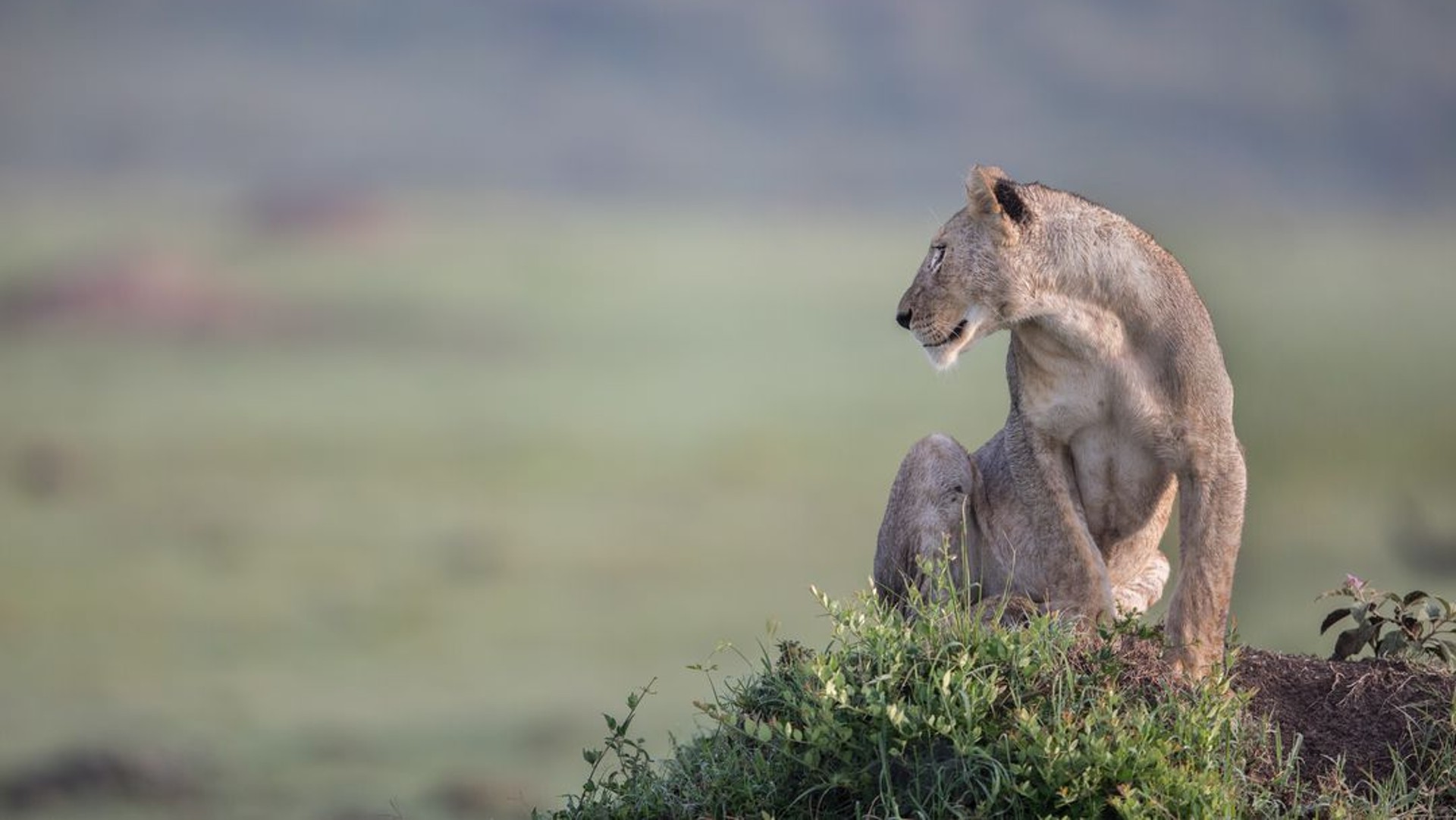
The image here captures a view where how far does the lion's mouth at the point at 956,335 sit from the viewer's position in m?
9.18

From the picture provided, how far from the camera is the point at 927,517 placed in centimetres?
967

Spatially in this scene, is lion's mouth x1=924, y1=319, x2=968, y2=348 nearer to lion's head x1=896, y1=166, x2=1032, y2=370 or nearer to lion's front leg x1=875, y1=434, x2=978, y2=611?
lion's head x1=896, y1=166, x2=1032, y2=370

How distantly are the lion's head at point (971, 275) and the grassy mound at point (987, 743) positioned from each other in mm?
1523

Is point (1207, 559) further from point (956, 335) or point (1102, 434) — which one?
point (956, 335)

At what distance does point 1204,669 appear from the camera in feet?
29.3

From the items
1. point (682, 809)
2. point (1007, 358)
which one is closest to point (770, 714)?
point (682, 809)

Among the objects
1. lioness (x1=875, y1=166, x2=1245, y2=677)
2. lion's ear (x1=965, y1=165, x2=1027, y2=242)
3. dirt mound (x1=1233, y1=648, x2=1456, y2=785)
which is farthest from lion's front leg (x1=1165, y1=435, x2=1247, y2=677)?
lion's ear (x1=965, y1=165, x2=1027, y2=242)

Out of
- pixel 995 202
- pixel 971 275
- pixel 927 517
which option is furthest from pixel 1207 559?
pixel 995 202

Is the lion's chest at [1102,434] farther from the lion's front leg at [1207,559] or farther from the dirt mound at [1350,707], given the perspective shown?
the dirt mound at [1350,707]

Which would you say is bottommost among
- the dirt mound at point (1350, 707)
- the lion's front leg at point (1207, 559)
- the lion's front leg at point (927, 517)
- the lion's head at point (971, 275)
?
the dirt mound at point (1350, 707)

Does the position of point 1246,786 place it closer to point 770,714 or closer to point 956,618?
point 956,618

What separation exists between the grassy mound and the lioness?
0.56 metres

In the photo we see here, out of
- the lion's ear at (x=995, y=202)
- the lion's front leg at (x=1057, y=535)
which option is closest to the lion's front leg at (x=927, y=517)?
the lion's front leg at (x=1057, y=535)

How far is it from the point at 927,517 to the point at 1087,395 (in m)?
1.12
